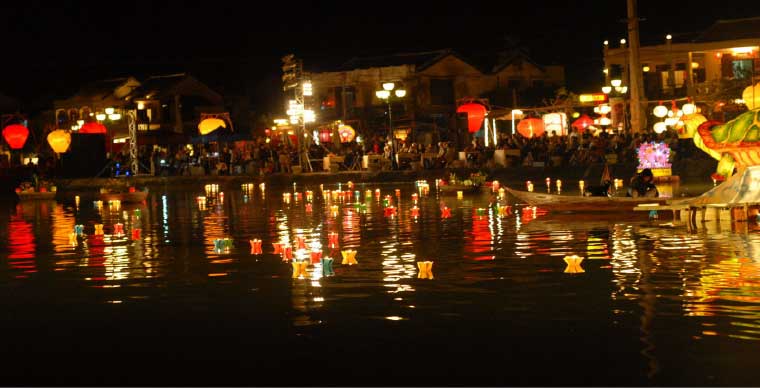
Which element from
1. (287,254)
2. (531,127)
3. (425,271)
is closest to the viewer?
(425,271)

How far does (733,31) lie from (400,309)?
41086 millimetres

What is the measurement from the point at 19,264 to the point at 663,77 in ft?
132

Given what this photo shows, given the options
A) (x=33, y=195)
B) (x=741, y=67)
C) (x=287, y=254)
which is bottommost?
(x=287, y=254)

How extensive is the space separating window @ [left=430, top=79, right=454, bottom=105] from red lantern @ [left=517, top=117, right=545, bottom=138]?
1458cm

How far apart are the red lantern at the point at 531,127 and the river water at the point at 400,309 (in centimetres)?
2201

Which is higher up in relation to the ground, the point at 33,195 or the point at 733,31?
the point at 733,31

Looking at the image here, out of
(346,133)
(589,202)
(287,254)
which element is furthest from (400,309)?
(346,133)

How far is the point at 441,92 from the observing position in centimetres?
5634

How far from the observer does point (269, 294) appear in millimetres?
12023

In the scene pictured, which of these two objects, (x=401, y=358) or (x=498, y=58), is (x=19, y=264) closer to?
(x=401, y=358)

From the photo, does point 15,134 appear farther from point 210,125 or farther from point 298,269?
point 298,269

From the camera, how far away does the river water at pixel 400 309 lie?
843cm

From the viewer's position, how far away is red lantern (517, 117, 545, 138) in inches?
1639

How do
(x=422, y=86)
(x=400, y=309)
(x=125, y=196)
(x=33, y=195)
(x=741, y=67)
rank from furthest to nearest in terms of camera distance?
(x=422, y=86)
(x=741, y=67)
(x=33, y=195)
(x=125, y=196)
(x=400, y=309)
